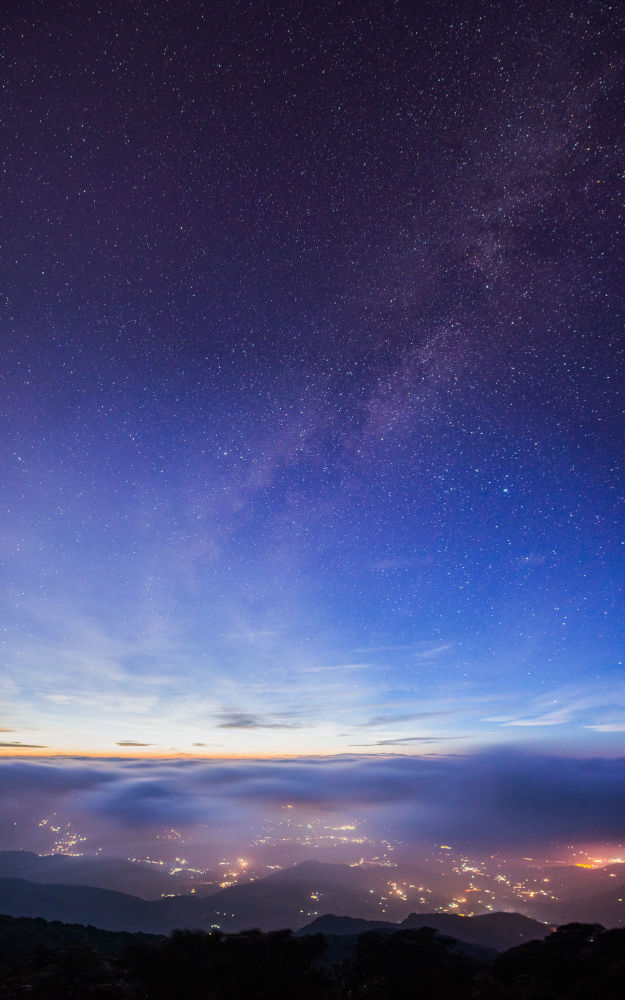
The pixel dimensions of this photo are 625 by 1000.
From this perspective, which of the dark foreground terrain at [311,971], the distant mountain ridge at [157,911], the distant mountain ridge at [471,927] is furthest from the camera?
A: the distant mountain ridge at [157,911]

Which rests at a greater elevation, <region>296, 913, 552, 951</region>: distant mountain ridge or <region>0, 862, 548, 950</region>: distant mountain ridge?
<region>296, 913, 552, 951</region>: distant mountain ridge

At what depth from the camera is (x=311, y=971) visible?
25016mm

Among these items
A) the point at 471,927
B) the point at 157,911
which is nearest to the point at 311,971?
the point at 471,927

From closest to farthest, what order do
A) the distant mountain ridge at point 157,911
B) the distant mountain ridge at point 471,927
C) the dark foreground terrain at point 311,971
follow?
the dark foreground terrain at point 311,971, the distant mountain ridge at point 471,927, the distant mountain ridge at point 157,911

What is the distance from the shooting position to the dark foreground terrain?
20.8 m

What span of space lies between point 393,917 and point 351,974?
212 metres

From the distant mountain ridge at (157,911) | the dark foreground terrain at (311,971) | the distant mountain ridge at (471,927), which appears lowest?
the distant mountain ridge at (157,911)

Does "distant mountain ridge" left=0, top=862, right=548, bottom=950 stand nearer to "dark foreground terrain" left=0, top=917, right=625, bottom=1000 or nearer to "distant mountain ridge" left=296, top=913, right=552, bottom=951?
"distant mountain ridge" left=296, top=913, right=552, bottom=951

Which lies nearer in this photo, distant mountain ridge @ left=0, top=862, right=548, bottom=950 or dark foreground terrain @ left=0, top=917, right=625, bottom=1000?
dark foreground terrain @ left=0, top=917, right=625, bottom=1000

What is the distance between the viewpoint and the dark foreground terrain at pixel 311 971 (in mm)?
20750

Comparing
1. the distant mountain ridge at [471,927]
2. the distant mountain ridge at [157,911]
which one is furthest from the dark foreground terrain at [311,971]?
the distant mountain ridge at [157,911]

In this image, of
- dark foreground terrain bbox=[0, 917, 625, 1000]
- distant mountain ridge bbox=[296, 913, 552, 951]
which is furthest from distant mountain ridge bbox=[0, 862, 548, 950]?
dark foreground terrain bbox=[0, 917, 625, 1000]

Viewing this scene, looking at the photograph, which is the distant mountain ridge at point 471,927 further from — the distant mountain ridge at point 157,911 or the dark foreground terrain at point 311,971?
the dark foreground terrain at point 311,971

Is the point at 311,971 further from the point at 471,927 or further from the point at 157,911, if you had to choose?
the point at 157,911
